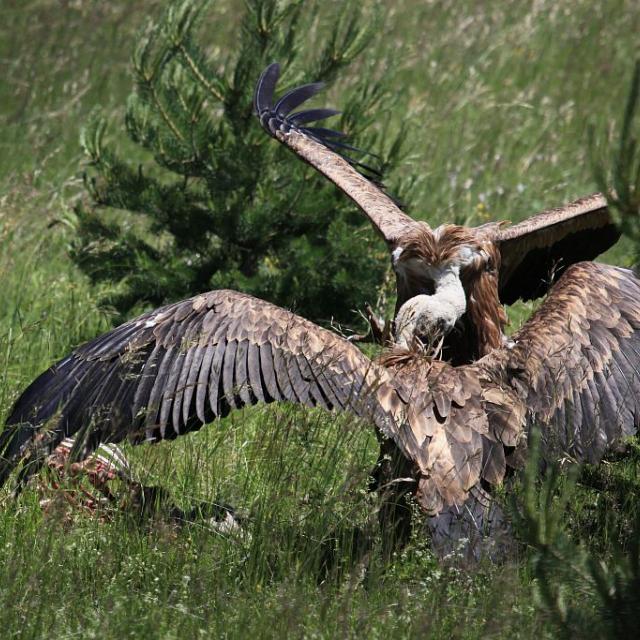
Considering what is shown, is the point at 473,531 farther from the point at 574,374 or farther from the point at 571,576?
the point at 571,576

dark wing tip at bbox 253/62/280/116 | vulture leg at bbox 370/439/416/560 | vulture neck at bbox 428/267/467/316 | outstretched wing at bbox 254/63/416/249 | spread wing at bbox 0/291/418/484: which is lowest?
vulture leg at bbox 370/439/416/560

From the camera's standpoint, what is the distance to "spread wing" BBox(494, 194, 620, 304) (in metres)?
5.50

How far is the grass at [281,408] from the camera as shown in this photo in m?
3.30

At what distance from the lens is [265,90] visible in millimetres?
6168

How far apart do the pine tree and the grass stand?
368mm

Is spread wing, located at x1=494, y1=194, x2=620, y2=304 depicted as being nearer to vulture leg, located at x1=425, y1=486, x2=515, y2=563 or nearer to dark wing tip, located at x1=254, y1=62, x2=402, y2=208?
dark wing tip, located at x1=254, y1=62, x2=402, y2=208

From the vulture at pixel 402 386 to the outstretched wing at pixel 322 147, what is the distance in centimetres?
91

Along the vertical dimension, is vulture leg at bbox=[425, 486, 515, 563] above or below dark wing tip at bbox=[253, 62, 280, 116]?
below

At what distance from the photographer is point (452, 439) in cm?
403

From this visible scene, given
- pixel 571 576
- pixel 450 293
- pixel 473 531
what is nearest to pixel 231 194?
pixel 450 293

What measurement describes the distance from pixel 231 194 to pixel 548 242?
175 centimetres

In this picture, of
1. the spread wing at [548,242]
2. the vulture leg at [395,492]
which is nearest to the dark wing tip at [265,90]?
the spread wing at [548,242]

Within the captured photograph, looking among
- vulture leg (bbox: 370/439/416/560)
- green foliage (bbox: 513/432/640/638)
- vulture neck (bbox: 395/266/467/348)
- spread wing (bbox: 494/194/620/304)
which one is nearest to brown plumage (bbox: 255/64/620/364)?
spread wing (bbox: 494/194/620/304)

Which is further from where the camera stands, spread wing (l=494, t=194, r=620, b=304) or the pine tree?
the pine tree
